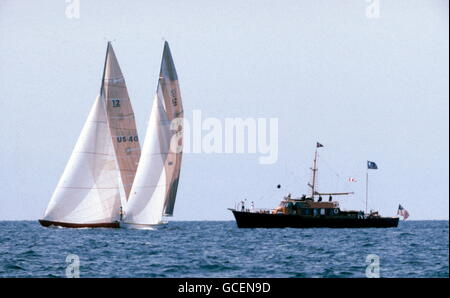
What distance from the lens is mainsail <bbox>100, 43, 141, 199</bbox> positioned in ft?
240

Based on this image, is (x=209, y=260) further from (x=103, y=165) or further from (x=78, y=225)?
(x=78, y=225)

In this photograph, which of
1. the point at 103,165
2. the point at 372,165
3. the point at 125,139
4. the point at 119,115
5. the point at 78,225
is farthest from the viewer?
the point at 372,165

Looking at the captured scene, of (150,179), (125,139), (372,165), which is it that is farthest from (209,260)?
(372,165)

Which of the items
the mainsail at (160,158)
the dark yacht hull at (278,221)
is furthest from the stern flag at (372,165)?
the mainsail at (160,158)

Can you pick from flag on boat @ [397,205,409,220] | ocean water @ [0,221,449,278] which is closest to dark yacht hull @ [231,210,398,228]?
flag on boat @ [397,205,409,220]

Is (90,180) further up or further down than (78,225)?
further up

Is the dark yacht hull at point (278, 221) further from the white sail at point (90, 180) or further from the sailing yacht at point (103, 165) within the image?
the white sail at point (90, 180)

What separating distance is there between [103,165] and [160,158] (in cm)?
497

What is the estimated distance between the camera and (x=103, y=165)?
233 ft

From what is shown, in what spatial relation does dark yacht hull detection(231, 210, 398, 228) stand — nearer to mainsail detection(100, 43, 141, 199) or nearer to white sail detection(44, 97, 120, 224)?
mainsail detection(100, 43, 141, 199)

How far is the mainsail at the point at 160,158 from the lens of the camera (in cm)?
7050

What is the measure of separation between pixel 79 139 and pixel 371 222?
49.4 m
